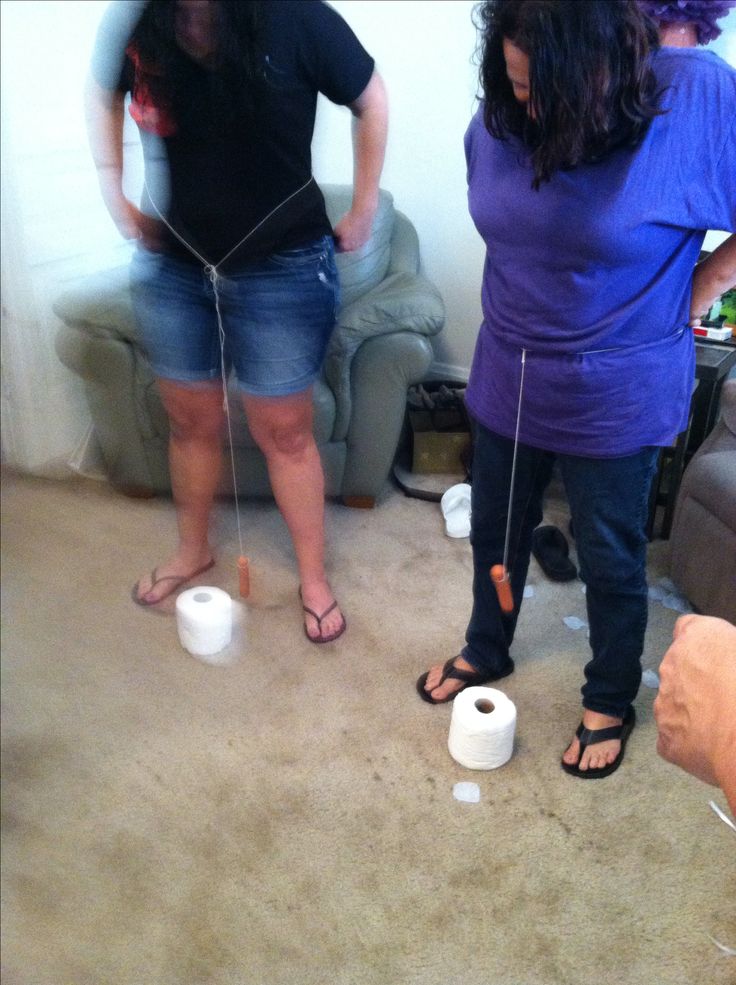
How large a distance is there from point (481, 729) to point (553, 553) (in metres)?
0.36

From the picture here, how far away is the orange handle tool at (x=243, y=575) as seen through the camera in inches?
32.4

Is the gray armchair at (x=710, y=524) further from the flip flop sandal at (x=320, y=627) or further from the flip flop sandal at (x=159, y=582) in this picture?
the flip flop sandal at (x=159, y=582)

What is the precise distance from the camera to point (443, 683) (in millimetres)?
1317

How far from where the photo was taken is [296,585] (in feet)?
3.30

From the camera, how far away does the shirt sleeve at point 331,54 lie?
1.62 ft

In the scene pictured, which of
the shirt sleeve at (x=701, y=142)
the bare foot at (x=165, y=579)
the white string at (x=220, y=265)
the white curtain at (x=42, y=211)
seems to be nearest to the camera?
the white curtain at (x=42, y=211)

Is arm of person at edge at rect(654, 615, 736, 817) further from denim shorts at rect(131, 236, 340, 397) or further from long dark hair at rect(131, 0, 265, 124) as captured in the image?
long dark hair at rect(131, 0, 265, 124)

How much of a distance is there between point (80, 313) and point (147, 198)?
83mm

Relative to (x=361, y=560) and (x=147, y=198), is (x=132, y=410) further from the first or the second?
(x=361, y=560)

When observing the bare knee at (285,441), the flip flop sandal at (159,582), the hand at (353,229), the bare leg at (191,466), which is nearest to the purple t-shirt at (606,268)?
the hand at (353,229)

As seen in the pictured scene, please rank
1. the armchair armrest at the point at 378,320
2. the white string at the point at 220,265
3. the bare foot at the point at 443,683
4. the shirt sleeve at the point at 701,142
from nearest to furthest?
the white string at the point at 220,265 < the shirt sleeve at the point at 701,142 < the armchair armrest at the point at 378,320 < the bare foot at the point at 443,683

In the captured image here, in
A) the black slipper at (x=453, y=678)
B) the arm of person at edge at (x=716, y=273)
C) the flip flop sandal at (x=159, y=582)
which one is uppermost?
the arm of person at edge at (x=716, y=273)

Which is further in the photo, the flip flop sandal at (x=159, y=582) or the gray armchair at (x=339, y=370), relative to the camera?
the flip flop sandal at (x=159, y=582)

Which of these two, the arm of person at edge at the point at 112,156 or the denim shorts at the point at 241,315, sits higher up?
the arm of person at edge at the point at 112,156
